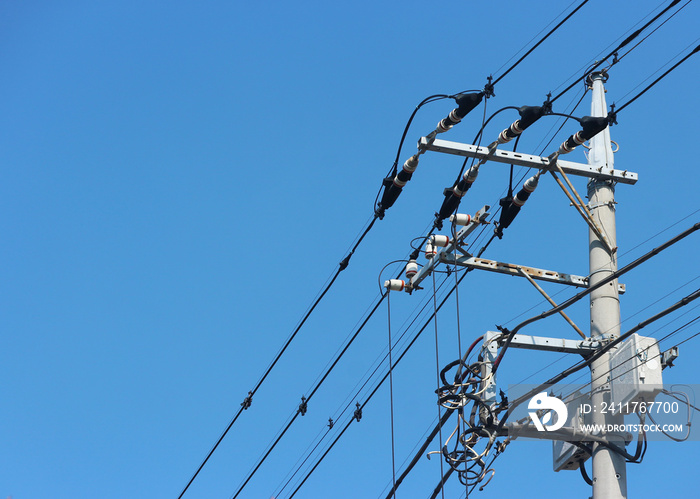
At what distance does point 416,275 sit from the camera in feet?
52.2

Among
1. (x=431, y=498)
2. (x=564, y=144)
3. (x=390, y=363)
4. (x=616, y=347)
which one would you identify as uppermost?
(x=564, y=144)

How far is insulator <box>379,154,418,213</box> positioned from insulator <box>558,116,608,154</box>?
77.4 inches

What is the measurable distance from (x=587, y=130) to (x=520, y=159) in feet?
3.13

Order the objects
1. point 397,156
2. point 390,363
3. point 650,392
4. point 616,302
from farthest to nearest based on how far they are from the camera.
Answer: point 390,363 → point 397,156 → point 616,302 → point 650,392

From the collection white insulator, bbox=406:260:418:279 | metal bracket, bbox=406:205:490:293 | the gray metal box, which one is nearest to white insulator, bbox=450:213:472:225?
metal bracket, bbox=406:205:490:293

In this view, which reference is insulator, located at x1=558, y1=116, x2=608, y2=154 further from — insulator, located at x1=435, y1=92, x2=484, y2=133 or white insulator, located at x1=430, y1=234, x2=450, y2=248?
white insulator, located at x1=430, y1=234, x2=450, y2=248

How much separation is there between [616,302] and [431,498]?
3471 mm

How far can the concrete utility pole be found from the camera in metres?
13.2

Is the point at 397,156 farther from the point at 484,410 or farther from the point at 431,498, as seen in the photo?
the point at 431,498

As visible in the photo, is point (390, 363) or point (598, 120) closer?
point (598, 120)

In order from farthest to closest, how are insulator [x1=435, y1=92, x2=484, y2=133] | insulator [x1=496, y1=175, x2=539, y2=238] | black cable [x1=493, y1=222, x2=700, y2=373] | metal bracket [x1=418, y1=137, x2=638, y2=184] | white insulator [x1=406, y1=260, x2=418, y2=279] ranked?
1. white insulator [x1=406, y1=260, x2=418, y2=279]
2. insulator [x1=496, y1=175, x2=539, y2=238]
3. metal bracket [x1=418, y1=137, x2=638, y2=184]
4. insulator [x1=435, y1=92, x2=484, y2=133]
5. black cable [x1=493, y1=222, x2=700, y2=373]

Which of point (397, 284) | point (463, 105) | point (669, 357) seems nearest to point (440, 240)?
point (397, 284)

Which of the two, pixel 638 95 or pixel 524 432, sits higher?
pixel 638 95

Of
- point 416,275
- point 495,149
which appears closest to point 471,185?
point 495,149
